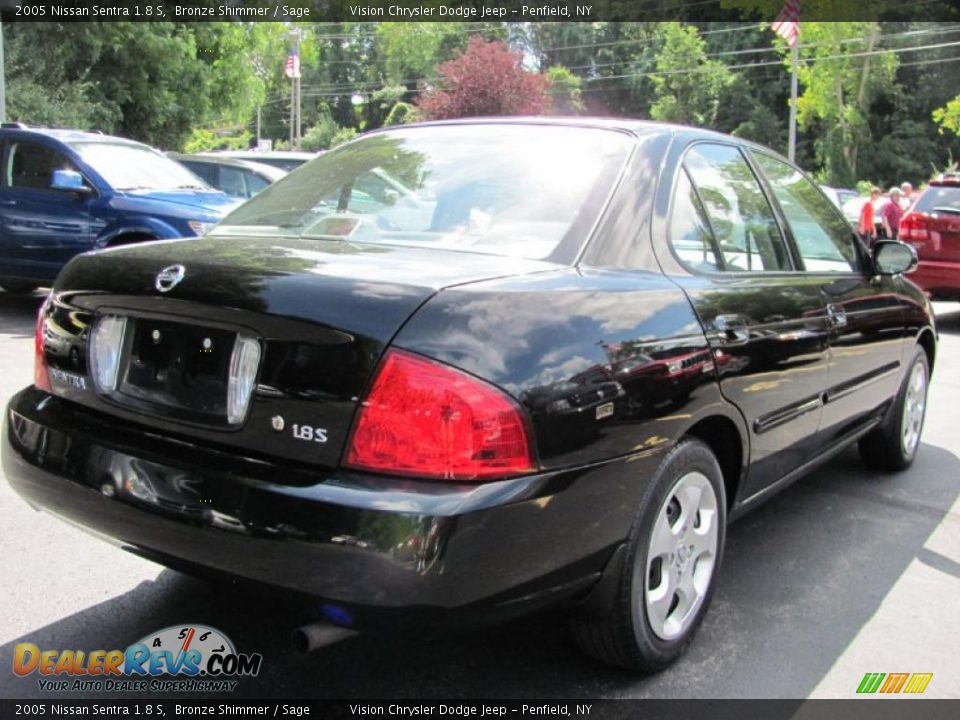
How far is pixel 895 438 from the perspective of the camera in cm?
476

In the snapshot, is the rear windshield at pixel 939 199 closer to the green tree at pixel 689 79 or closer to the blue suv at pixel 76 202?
the blue suv at pixel 76 202

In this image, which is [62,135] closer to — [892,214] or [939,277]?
[939,277]

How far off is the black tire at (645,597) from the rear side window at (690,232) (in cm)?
62

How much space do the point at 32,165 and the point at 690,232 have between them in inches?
315

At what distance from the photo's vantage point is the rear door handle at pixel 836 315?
363cm

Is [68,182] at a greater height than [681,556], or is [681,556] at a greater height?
[68,182]

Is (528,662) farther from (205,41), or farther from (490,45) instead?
(490,45)

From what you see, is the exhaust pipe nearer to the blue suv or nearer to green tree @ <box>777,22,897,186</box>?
the blue suv

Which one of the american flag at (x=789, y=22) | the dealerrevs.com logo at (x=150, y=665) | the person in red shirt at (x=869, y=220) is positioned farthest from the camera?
the american flag at (x=789, y=22)

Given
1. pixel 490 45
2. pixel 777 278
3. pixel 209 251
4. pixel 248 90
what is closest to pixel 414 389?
pixel 209 251

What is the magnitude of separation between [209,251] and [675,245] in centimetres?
142

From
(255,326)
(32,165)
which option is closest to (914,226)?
(32,165)

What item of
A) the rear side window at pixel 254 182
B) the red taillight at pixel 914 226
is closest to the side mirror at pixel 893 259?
the red taillight at pixel 914 226

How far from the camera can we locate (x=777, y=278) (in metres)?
3.43
